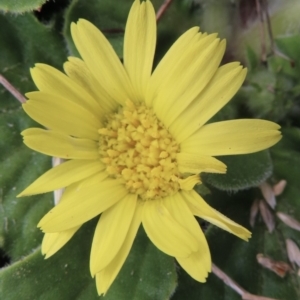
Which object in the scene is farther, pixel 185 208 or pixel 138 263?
pixel 138 263

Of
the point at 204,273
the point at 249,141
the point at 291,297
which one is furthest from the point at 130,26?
the point at 291,297

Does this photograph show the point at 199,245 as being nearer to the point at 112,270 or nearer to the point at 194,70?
the point at 112,270

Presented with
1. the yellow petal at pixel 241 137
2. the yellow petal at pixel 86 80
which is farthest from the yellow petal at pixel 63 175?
the yellow petal at pixel 241 137

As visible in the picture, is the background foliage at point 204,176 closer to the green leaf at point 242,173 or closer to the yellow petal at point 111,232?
the green leaf at point 242,173

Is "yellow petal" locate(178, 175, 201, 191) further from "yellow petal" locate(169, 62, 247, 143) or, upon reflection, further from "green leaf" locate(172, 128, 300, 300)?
Answer: "green leaf" locate(172, 128, 300, 300)

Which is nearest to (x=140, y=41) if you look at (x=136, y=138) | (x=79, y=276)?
(x=136, y=138)

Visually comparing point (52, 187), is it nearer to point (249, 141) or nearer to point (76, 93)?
point (76, 93)

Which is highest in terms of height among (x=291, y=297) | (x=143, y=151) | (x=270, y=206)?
(x=143, y=151)

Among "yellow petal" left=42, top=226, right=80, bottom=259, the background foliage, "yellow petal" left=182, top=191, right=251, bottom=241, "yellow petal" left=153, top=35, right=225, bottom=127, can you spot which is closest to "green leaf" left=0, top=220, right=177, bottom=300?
the background foliage
